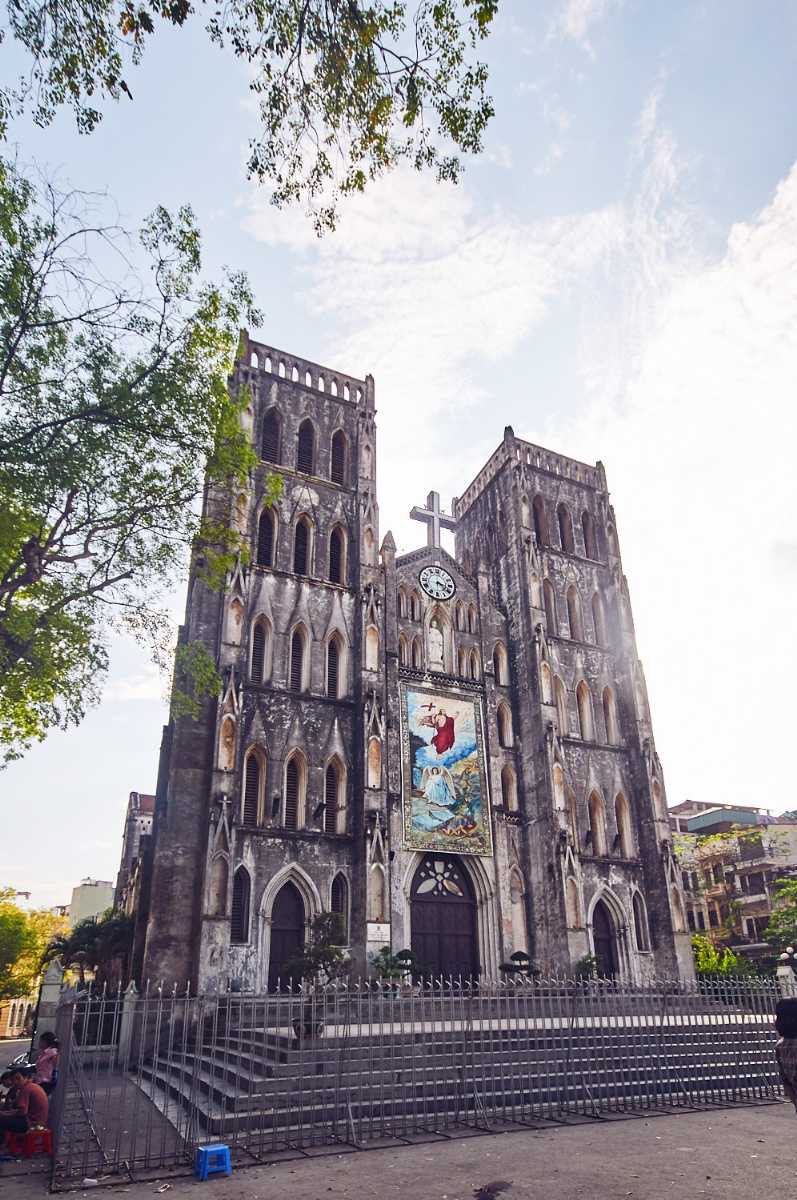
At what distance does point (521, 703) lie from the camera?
25219 millimetres

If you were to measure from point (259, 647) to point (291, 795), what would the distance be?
4.00 m

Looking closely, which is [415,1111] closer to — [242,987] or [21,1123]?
[21,1123]

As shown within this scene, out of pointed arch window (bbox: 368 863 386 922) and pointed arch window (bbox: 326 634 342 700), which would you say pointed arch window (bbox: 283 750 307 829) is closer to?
pointed arch window (bbox: 326 634 342 700)

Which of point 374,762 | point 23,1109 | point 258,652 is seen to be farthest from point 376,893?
point 23,1109

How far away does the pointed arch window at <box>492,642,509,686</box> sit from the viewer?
2567cm

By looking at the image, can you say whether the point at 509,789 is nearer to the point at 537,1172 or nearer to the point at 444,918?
the point at 444,918

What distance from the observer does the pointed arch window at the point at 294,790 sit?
20.4 meters

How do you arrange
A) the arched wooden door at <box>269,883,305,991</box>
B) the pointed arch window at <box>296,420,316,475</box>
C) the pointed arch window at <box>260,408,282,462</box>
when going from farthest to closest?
the pointed arch window at <box>296,420,316,475</box> → the pointed arch window at <box>260,408,282,462</box> → the arched wooden door at <box>269,883,305,991</box>

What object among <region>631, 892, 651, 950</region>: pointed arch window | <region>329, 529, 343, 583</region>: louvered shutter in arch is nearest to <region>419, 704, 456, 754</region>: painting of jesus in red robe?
<region>329, 529, 343, 583</region>: louvered shutter in arch

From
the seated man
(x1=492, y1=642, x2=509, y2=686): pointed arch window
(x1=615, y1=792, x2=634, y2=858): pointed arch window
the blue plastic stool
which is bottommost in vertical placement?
the blue plastic stool

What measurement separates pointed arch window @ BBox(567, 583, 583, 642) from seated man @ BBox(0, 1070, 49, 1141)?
21.1 metres

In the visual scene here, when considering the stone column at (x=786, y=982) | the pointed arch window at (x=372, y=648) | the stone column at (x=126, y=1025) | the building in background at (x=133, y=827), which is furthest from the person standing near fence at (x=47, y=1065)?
the building in background at (x=133, y=827)

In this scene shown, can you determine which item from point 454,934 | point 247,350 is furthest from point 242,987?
point 247,350

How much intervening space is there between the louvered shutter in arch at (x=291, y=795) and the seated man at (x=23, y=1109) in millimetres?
11189
